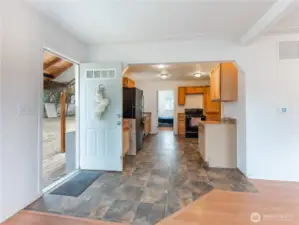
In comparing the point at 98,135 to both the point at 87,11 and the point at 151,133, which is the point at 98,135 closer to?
the point at 87,11

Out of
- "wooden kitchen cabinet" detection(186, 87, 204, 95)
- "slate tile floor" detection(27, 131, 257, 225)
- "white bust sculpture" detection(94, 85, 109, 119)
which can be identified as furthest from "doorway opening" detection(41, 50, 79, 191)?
"wooden kitchen cabinet" detection(186, 87, 204, 95)

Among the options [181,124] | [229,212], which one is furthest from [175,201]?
[181,124]

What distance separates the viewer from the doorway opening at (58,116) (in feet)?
12.0

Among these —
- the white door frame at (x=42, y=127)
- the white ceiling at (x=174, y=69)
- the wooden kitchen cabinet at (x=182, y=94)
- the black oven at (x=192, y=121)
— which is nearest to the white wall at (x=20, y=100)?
the white door frame at (x=42, y=127)

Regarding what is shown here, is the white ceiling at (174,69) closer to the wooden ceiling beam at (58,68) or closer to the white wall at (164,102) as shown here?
the wooden ceiling beam at (58,68)

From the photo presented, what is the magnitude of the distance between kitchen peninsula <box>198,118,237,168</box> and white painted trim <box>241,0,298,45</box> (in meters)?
1.64

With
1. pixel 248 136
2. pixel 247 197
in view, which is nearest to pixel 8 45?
pixel 247 197

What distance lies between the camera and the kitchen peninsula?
3.78 meters

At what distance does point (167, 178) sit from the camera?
10.5ft

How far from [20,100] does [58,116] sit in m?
2.38

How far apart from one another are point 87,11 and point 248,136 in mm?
3213

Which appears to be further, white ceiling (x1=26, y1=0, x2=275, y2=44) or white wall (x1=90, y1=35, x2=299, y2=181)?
white wall (x1=90, y1=35, x2=299, y2=181)

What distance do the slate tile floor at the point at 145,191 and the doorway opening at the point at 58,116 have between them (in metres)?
0.95

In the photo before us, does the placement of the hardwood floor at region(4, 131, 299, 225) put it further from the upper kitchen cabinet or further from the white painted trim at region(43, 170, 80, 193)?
the upper kitchen cabinet
